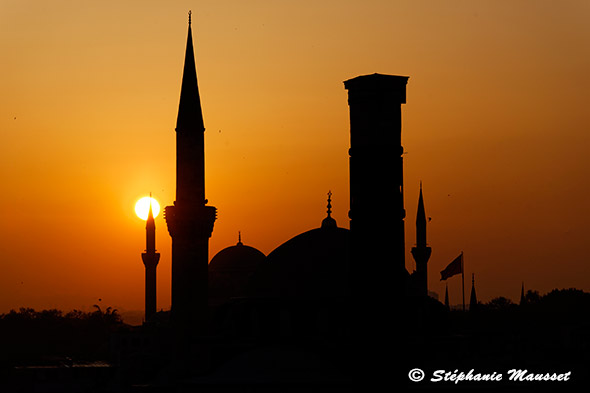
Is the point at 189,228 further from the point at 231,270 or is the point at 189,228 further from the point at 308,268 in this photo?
the point at 231,270

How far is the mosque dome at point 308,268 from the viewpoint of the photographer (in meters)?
42.4

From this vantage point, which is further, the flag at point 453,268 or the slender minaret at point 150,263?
the flag at point 453,268

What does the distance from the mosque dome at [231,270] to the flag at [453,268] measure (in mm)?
8611

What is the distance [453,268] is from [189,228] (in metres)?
23.4

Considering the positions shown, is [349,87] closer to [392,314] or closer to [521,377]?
[392,314]

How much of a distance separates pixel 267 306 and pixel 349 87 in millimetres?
11017

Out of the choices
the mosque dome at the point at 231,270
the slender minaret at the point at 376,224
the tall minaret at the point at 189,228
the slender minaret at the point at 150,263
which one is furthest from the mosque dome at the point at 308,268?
the mosque dome at the point at 231,270

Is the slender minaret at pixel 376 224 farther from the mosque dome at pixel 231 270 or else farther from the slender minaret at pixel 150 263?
the mosque dome at pixel 231 270

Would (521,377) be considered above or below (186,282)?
below

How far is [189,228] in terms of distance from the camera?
44219mm

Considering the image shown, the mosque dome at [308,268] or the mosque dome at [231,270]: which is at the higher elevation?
the mosque dome at [231,270]

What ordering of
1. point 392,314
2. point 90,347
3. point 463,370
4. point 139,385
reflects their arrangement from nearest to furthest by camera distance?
point 392,314 → point 463,370 → point 139,385 → point 90,347

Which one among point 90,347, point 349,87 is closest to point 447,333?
point 349,87

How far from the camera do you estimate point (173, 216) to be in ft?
146
